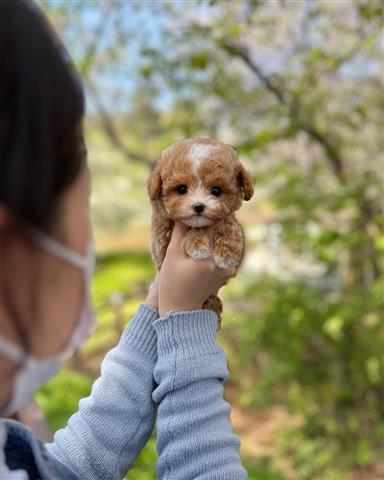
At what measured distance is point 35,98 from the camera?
50 centimetres

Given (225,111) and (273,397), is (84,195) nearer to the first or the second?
(225,111)

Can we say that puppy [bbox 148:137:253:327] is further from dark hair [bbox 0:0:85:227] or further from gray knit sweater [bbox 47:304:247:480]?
dark hair [bbox 0:0:85:227]

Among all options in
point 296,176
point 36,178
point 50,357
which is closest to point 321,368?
point 296,176

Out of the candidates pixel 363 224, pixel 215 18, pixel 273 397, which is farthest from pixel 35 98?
pixel 273 397

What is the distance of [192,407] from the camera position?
765 mm

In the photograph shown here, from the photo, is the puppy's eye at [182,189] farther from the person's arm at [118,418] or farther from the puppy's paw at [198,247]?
the person's arm at [118,418]

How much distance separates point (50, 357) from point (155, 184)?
31 cm

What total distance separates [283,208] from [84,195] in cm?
325

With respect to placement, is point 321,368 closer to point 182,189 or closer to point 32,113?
point 182,189

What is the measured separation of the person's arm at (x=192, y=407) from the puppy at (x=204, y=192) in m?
0.10

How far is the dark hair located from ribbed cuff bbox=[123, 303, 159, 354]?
0.35m

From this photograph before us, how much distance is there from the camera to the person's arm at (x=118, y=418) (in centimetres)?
83

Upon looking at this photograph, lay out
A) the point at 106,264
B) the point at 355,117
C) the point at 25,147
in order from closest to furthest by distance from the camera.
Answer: the point at 25,147, the point at 355,117, the point at 106,264

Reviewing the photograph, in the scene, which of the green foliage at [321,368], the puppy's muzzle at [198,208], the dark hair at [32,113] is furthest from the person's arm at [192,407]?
the green foliage at [321,368]
